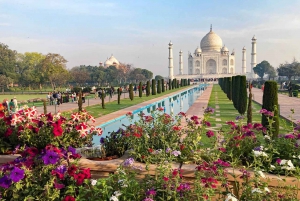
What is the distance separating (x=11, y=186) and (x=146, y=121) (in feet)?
5.48

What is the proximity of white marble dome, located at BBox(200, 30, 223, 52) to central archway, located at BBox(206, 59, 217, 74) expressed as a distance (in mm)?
3101

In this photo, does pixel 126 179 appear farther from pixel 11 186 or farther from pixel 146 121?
pixel 146 121

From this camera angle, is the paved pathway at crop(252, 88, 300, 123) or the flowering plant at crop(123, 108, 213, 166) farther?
the paved pathway at crop(252, 88, 300, 123)

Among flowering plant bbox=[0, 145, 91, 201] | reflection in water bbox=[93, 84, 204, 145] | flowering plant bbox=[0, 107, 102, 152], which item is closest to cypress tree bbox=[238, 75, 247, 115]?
reflection in water bbox=[93, 84, 204, 145]

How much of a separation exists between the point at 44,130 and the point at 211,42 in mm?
67287

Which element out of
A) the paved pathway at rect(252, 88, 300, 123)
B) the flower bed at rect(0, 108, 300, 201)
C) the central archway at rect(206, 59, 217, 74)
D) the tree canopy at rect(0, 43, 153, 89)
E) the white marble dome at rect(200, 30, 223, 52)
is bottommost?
the paved pathway at rect(252, 88, 300, 123)

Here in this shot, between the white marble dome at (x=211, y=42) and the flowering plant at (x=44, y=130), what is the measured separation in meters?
66.4

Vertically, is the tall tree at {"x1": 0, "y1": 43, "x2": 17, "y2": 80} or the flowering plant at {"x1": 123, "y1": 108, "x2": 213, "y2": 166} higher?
the tall tree at {"x1": 0, "y1": 43, "x2": 17, "y2": 80}

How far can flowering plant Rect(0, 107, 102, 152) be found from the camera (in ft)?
9.70

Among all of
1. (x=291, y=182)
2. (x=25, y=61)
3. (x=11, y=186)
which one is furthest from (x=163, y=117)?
(x=25, y=61)

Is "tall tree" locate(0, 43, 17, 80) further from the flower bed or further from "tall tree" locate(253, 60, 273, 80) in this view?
"tall tree" locate(253, 60, 273, 80)

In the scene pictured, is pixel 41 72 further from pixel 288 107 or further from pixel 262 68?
pixel 262 68

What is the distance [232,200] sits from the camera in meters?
1.76

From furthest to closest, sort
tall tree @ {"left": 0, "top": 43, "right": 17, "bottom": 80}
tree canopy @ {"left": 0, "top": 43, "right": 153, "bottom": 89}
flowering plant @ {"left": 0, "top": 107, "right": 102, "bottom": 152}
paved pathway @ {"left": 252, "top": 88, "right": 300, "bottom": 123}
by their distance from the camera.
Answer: tall tree @ {"left": 0, "top": 43, "right": 17, "bottom": 80} → tree canopy @ {"left": 0, "top": 43, "right": 153, "bottom": 89} → paved pathway @ {"left": 252, "top": 88, "right": 300, "bottom": 123} → flowering plant @ {"left": 0, "top": 107, "right": 102, "bottom": 152}
